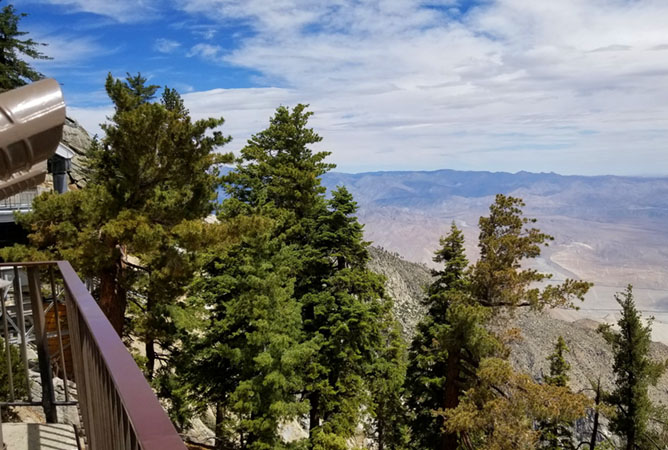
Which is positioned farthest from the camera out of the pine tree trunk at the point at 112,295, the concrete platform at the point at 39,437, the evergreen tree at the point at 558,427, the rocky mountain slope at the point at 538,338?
the rocky mountain slope at the point at 538,338

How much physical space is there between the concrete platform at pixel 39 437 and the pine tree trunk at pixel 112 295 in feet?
26.5

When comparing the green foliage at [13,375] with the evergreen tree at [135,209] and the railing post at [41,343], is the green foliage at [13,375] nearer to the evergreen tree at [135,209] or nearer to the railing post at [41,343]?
the railing post at [41,343]

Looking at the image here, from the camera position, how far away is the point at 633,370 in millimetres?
22578

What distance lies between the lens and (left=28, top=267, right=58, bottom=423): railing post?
4199mm

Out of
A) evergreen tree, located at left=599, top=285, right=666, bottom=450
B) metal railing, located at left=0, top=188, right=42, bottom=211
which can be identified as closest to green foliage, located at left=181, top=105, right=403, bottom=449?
metal railing, located at left=0, top=188, right=42, bottom=211

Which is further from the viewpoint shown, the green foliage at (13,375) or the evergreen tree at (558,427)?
the evergreen tree at (558,427)

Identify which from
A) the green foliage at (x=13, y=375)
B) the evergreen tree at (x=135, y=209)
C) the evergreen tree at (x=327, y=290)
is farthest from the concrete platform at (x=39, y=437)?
the evergreen tree at (x=327, y=290)

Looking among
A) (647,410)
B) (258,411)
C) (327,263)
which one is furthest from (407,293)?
(258,411)

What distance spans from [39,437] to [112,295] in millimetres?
8484

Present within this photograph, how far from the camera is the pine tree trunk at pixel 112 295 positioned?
12.0m

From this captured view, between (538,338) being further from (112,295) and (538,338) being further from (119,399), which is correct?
(119,399)

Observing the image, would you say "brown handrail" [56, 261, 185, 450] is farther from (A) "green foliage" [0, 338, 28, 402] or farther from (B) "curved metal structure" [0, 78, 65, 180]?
(A) "green foliage" [0, 338, 28, 402]

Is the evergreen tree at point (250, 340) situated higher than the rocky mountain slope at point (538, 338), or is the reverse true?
the evergreen tree at point (250, 340)

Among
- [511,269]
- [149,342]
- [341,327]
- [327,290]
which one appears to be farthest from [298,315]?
[511,269]
